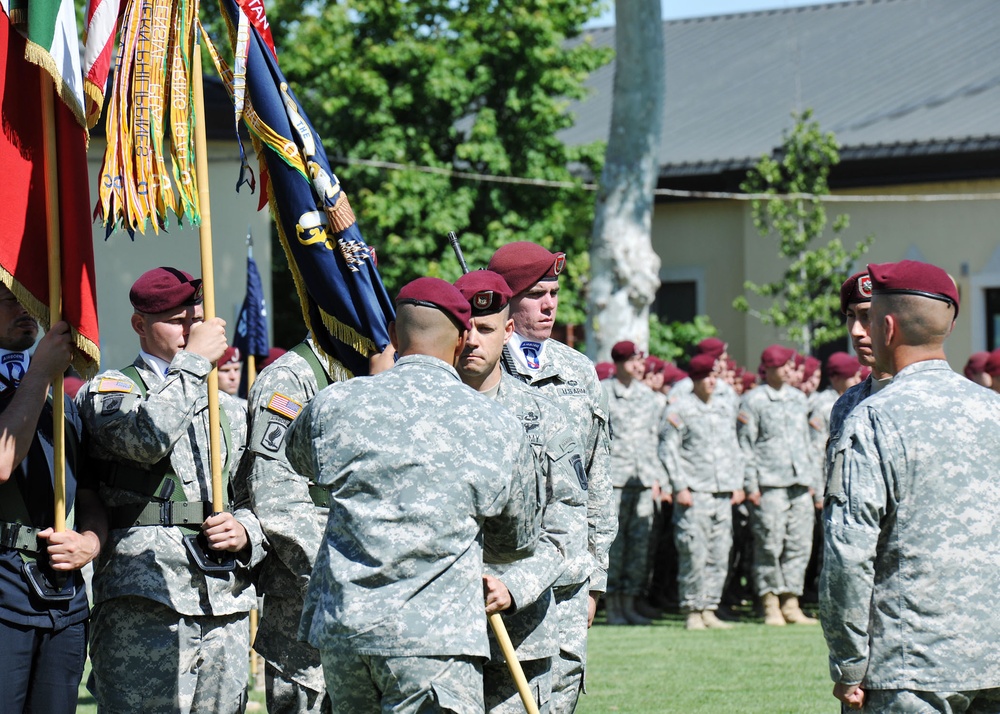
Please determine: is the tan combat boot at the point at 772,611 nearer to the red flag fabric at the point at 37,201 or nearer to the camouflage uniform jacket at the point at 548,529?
the camouflage uniform jacket at the point at 548,529

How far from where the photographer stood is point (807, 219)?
2120 centimetres

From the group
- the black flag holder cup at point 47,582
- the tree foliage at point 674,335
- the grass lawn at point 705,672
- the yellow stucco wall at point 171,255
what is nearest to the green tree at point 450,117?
the tree foliage at point 674,335

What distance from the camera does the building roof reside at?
74.9ft

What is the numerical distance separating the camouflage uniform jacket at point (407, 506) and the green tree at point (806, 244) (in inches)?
660

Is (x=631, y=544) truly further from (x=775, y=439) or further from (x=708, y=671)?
(x=708, y=671)

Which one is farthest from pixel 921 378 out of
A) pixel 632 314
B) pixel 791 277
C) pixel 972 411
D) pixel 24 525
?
pixel 791 277

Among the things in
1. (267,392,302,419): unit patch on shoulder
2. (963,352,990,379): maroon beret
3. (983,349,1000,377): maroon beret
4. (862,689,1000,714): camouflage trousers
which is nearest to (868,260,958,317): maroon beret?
(862,689,1000,714): camouflage trousers

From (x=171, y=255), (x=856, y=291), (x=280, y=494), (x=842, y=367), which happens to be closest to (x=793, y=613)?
(x=842, y=367)

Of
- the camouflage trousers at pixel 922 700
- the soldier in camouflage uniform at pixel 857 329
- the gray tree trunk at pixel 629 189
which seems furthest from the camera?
the gray tree trunk at pixel 629 189

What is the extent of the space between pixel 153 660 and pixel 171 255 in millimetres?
14484

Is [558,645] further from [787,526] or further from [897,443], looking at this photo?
[787,526]

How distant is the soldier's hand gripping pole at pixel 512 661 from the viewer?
4.88m

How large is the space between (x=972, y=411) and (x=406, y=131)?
19192 mm

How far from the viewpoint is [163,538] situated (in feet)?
17.7
